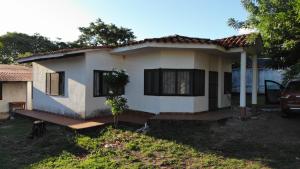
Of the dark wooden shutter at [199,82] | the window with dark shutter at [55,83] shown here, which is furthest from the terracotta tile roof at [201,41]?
the window with dark shutter at [55,83]

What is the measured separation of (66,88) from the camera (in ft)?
52.3

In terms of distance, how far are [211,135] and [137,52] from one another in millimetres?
5593

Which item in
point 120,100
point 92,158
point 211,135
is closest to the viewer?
point 92,158

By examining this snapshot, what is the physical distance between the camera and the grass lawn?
350 inches

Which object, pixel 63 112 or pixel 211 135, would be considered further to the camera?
pixel 63 112

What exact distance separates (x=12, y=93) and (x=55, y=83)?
22.1 ft

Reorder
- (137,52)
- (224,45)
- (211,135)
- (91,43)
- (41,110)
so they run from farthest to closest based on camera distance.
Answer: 1. (91,43)
2. (41,110)
3. (137,52)
4. (224,45)
5. (211,135)

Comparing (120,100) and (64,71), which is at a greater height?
(64,71)

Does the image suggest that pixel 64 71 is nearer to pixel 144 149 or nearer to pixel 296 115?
pixel 144 149

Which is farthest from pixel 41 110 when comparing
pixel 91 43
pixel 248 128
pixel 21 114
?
pixel 91 43

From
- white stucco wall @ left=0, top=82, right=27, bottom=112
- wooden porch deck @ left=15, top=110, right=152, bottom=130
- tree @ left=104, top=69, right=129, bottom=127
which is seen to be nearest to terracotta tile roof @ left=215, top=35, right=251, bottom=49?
tree @ left=104, top=69, right=129, bottom=127

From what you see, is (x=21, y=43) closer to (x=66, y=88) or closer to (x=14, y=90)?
(x=14, y=90)

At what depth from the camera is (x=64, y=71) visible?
16141mm

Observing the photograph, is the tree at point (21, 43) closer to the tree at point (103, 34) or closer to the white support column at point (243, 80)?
the tree at point (103, 34)
